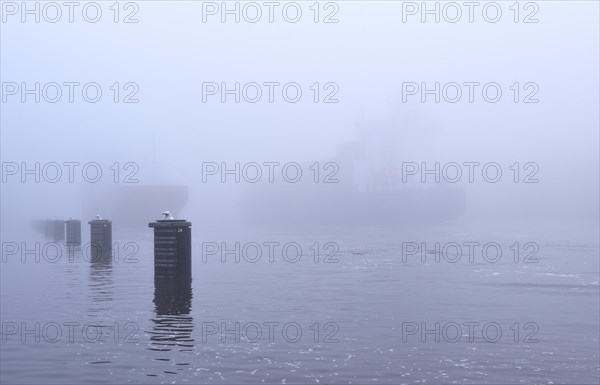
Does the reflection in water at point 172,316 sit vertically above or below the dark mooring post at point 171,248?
below

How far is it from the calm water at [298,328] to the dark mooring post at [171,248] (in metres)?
0.50

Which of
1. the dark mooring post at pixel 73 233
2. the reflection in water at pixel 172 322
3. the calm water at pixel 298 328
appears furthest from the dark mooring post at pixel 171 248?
the dark mooring post at pixel 73 233

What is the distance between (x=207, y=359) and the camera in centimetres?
1298

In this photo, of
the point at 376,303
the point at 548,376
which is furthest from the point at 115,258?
the point at 548,376

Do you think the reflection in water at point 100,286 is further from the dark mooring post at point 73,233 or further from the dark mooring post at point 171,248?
the dark mooring post at point 73,233

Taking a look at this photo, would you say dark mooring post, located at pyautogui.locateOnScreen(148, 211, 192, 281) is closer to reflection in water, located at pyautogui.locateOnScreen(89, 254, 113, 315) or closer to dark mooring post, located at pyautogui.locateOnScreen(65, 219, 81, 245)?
reflection in water, located at pyautogui.locateOnScreen(89, 254, 113, 315)

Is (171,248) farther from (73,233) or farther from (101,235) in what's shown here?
(73,233)

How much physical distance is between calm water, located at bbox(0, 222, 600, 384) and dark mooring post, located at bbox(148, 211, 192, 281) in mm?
504

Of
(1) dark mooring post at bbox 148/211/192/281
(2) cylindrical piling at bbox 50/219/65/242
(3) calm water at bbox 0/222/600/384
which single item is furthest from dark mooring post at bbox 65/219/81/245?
(1) dark mooring post at bbox 148/211/192/281

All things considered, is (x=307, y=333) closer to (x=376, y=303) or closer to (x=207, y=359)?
(x=207, y=359)

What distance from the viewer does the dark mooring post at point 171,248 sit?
24.0 metres

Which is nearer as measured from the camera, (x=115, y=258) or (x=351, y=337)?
(x=351, y=337)

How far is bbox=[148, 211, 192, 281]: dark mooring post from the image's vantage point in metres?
24.0

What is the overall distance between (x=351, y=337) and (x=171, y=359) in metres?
3.87
